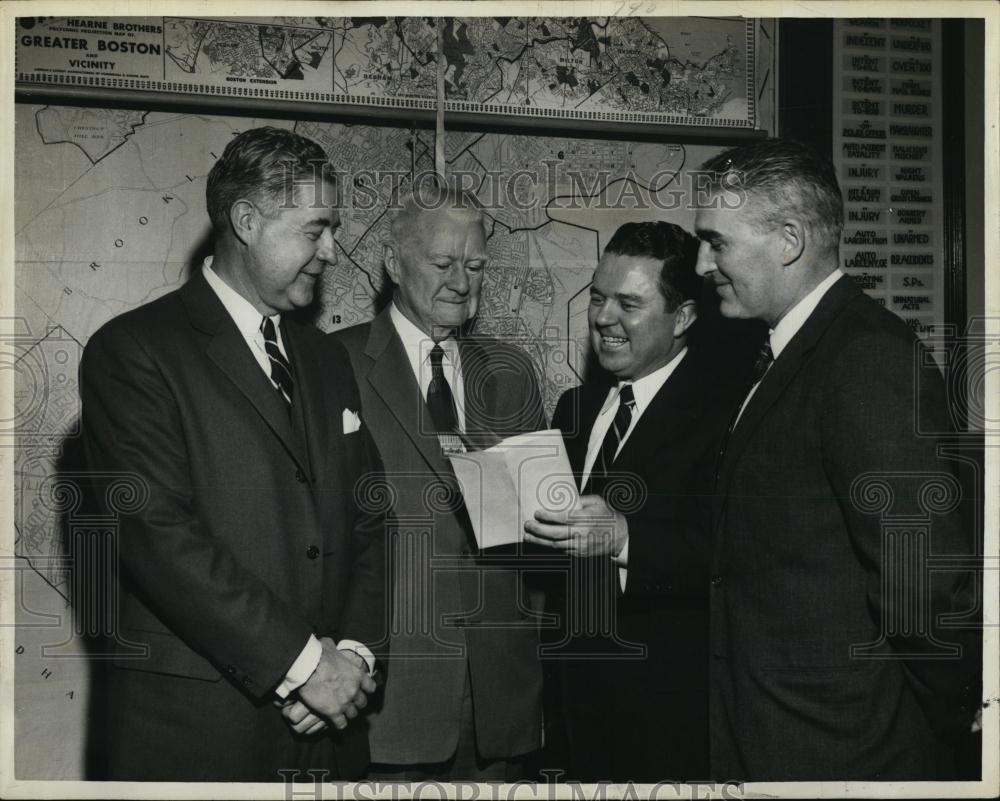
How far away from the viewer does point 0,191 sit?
2.52 metres

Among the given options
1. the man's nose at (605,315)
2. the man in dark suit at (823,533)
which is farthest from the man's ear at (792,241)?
the man's nose at (605,315)

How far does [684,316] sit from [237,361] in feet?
3.86

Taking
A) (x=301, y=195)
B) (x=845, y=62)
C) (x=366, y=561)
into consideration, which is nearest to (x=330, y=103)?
(x=301, y=195)

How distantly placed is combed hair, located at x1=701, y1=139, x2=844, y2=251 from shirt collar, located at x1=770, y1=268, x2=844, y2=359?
0.11m

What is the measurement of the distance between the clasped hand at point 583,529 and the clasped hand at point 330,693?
1.81 ft

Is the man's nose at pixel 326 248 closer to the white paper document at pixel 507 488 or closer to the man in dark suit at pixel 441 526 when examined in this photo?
the man in dark suit at pixel 441 526

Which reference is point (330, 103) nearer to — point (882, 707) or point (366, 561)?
point (366, 561)

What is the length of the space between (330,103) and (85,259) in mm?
779

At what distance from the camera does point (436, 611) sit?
2473 mm

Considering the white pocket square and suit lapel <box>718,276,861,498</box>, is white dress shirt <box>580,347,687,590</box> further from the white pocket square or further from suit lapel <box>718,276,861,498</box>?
the white pocket square

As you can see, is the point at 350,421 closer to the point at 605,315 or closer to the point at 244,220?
the point at 244,220

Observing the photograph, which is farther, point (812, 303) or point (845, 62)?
point (845, 62)

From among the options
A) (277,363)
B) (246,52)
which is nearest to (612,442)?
(277,363)

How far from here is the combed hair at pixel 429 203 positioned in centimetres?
253
